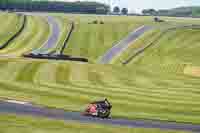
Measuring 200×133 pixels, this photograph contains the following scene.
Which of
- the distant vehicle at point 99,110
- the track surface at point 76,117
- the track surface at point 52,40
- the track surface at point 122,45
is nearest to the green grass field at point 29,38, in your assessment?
the track surface at point 52,40

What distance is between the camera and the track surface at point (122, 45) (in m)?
120

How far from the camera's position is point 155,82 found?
258ft

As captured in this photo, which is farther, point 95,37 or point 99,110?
point 95,37

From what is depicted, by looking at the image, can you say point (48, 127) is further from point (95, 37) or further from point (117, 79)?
point (95, 37)

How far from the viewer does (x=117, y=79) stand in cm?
7838

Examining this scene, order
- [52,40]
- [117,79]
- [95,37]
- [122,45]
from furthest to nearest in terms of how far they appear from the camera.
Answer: [95,37] < [52,40] < [122,45] < [117,79]

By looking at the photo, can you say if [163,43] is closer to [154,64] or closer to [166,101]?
[154,64]

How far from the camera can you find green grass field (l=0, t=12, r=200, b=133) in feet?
182

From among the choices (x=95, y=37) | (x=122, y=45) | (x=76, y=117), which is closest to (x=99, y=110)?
(x=76, y=117)

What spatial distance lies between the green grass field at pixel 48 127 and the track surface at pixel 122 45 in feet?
233

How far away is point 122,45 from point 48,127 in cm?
9204

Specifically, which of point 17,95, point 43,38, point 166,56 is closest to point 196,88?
point 17,95

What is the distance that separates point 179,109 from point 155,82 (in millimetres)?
23392

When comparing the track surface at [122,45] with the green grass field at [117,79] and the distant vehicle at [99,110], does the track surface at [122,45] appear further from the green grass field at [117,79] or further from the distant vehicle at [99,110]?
the distant vehicle at [99,110]
